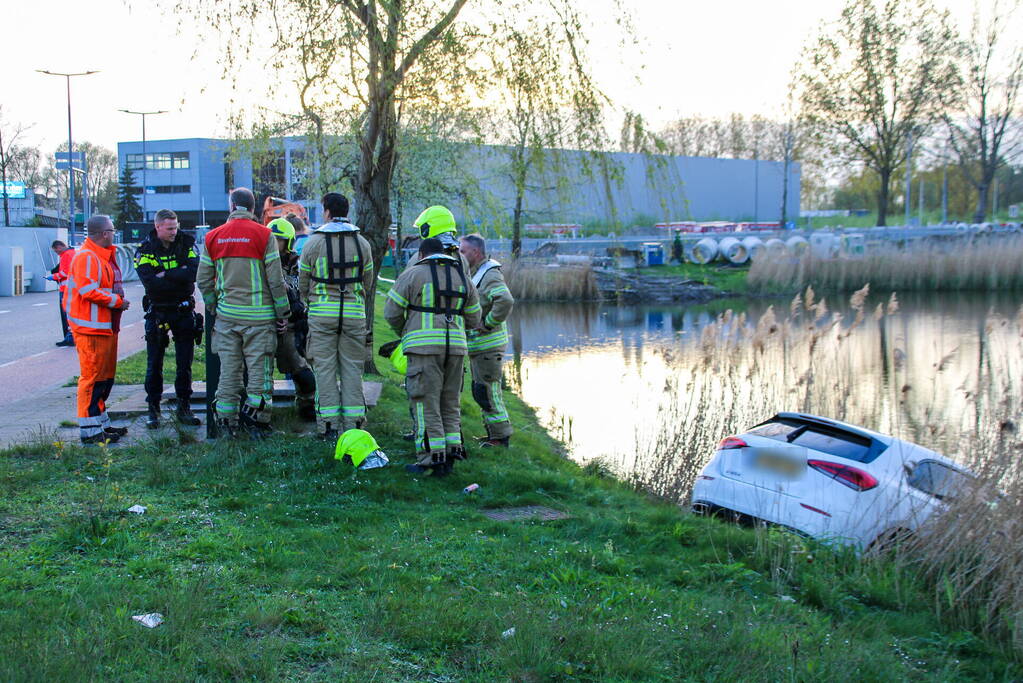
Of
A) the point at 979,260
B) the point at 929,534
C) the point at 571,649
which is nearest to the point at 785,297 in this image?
Result: the point at 979,260

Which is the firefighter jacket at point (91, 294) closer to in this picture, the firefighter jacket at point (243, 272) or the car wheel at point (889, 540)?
the firefighter jacket at point (243, 272)

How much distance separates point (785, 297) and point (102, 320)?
105 ft

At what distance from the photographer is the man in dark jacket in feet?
26.5

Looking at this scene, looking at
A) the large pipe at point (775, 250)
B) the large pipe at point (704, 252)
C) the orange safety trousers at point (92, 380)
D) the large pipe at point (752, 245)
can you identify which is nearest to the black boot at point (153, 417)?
the orange safety trousers at point (92, 380)

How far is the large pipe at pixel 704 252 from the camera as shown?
43.8m

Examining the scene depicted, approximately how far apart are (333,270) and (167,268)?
1.69 m

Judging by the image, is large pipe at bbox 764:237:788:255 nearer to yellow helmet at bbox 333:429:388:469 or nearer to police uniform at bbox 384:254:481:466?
police uniform at bbox 384:254:481:466

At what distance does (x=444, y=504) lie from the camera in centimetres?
659

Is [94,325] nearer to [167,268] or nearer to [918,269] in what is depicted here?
[167,268]

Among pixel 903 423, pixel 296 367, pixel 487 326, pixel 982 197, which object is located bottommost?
pixel 903 423

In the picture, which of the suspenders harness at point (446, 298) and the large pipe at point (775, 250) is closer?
the suspenders harness at point (446, 298)

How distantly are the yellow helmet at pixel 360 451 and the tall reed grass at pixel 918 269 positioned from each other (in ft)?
101

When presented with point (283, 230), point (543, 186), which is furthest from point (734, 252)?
point (283, 230)

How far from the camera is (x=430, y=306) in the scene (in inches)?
280
